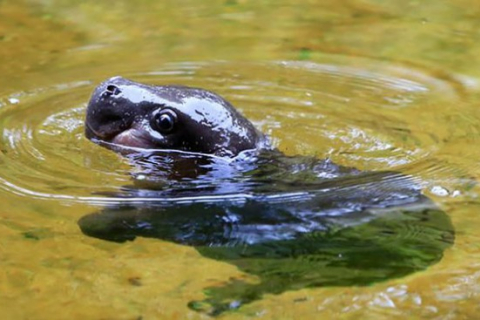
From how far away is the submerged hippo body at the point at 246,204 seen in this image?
3.73 meters

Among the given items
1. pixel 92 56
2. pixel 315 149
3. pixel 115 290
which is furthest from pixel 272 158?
pixel 92 56

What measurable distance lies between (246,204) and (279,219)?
0.69 feet

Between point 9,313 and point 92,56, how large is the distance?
369cm

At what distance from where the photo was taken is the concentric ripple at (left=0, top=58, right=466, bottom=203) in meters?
4.67

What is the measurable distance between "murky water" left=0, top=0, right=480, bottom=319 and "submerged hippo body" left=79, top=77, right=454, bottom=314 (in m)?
0.09

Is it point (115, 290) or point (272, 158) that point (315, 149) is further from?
point (115, 290)

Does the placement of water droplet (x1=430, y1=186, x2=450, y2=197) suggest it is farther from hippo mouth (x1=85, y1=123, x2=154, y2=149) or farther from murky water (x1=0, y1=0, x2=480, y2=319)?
hippo mouth (x1=85, y1=123, x2=154, y2=149)

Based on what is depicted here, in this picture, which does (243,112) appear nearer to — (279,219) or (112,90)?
(112,90)

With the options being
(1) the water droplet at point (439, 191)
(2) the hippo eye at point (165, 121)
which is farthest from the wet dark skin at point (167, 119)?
(1) the water droplet at point (439, 191)

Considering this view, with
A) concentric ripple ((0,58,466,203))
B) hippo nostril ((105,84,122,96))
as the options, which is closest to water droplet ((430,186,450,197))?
concentric ripple ((0,58,466,203))

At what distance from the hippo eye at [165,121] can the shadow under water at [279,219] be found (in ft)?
0.45

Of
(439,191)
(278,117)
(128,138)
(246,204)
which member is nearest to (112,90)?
(128,138)

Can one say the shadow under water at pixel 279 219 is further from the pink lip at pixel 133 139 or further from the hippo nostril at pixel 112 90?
the hippo nostril at pixel 112 90

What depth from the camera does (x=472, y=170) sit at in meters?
4.71
